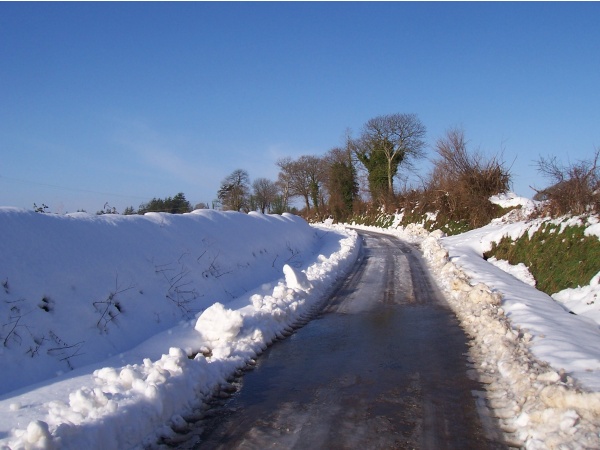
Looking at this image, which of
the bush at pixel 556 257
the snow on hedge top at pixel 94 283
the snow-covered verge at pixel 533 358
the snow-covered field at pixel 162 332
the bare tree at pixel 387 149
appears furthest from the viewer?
the bare tree at pixel 387 149

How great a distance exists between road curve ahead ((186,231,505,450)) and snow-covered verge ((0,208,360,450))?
1.85 feet

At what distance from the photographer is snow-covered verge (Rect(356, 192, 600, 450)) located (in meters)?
4.41

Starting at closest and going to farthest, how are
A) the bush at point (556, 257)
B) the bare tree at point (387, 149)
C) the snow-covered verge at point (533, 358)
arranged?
the snow-covered verge at point (533, 358), the bush at point (556, 257), the bare tree at point (387, 149)

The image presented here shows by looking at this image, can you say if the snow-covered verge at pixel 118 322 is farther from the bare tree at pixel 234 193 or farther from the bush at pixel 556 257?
the bare tree at pixel 234 193

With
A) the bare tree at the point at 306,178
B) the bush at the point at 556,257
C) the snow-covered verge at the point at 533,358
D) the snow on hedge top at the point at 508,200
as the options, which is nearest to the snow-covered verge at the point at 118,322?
the snow-covered verge at the point at 533,358

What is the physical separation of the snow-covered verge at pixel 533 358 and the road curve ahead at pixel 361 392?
0.97ft

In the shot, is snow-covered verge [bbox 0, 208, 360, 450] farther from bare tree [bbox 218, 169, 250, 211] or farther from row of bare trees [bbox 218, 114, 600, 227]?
bare tree [bbox 218, 169, 250, 211]

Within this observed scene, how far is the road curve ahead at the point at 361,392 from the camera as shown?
4.64 m

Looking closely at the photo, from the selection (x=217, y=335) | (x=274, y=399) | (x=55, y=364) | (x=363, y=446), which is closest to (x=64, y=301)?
(x=55, y=364)

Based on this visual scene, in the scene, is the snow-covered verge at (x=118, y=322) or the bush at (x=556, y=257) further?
the bush at (x=556, y=257)

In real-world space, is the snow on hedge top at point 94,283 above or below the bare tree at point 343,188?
below

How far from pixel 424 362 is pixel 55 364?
502 cm

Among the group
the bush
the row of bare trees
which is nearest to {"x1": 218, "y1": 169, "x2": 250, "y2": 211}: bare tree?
the row of bare trees

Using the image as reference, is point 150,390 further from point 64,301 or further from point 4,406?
point 64,301
